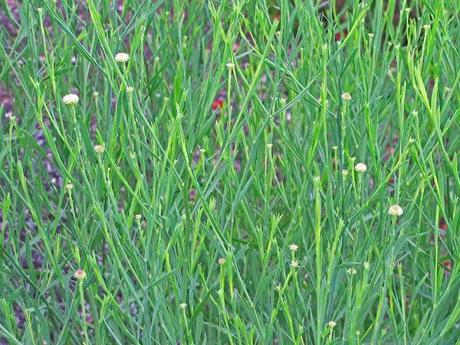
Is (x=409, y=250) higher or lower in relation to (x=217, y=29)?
lower

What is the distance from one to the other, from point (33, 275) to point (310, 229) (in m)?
0.65

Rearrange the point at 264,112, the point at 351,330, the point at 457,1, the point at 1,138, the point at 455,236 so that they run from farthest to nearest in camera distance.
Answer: the point at 457,1 < the point at 1,138 < the point at 264,112 < the point at 455,236 < the point at 351,330

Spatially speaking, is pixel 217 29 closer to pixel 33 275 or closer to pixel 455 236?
pixel 455 236

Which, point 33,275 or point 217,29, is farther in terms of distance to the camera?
point 33,275

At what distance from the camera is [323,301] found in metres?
1.77

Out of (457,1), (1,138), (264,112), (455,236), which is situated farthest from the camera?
(457,1)

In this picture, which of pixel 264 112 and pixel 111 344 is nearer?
pixel 264 112

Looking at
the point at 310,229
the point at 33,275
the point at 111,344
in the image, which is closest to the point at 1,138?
the point at 33,275

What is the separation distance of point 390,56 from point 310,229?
0.46 m

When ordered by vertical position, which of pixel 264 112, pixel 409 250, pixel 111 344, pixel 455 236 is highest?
pixel 264 112

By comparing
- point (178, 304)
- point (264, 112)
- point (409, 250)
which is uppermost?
point (264, 112)

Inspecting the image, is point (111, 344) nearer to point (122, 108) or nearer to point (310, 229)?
point (310, 229)

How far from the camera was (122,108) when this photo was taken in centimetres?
188

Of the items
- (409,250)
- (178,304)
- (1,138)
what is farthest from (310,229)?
(1,138)
